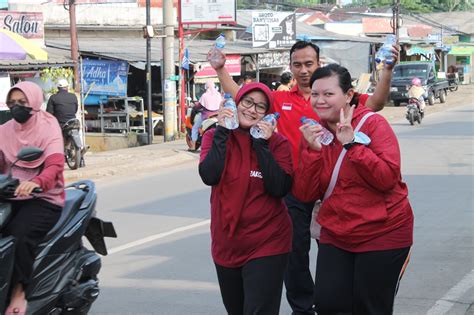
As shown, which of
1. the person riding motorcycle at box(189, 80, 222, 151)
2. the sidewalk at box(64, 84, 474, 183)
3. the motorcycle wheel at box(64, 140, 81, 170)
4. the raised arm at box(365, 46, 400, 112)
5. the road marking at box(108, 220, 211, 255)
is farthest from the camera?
the person riding motorcycle at box(189, 80, 222, 151)

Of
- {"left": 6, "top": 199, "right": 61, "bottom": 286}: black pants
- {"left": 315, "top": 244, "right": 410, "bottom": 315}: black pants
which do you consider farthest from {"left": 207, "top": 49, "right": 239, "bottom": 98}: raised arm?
{"left": 315, "top": 244, "right": 410, "bottom": 315}: black pants

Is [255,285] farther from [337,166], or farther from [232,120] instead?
[232,120]

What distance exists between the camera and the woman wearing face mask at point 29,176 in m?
5.49

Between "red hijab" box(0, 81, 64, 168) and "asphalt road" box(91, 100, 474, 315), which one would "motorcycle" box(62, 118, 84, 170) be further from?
"red hijab" box(0, 81, 64, 168)

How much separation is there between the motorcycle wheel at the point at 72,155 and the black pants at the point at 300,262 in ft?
36.7

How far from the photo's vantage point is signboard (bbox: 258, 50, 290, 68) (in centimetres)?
3272

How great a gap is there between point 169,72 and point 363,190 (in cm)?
1936

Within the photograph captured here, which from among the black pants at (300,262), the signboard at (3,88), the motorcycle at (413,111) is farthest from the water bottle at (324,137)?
the motorcycle at (413,111)

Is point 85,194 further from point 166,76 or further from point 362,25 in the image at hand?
point 362,25

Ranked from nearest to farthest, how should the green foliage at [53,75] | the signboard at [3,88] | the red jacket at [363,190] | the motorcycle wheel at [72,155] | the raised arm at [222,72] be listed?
the red jacket at [363,190] < the raised arm at [222,72] < the motorcycle wheel at [72,155] < the signboard at [3,88] < the green foliage at [53,75]

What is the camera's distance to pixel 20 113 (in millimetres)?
5805

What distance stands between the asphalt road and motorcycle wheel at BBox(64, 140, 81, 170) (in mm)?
1319

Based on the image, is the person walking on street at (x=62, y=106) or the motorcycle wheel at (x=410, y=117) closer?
the person walking on street at (x=62, y=106)

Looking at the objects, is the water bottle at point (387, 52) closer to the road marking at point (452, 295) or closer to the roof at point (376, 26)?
the road marking at point (452, 295)
